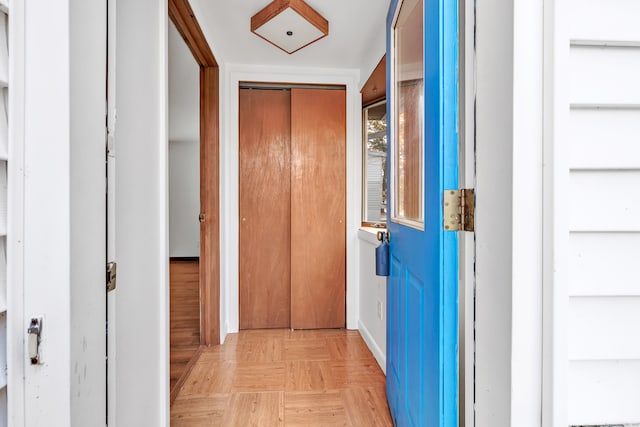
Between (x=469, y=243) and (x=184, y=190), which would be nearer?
(x=469, y=243)

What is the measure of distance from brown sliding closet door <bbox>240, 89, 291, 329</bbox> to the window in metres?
0.71

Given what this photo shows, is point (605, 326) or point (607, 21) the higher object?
point (607, 21)

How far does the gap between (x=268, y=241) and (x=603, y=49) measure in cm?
255

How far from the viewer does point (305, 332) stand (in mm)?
2764

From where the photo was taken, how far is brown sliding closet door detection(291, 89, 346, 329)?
110 inches

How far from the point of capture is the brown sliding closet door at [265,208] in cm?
283

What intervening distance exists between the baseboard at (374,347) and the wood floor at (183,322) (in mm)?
1280

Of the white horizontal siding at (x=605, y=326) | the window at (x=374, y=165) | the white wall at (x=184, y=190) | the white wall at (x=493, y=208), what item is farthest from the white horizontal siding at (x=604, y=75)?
the white wall at (x=184, y=190)

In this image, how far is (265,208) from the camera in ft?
9.37

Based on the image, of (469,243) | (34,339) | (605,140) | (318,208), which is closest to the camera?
(34,339)

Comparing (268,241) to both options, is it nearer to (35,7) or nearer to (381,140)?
(381,140)

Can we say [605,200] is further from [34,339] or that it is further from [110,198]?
[110,198]

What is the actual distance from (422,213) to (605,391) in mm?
654

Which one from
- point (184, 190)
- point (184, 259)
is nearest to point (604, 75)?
point (184, 190)
